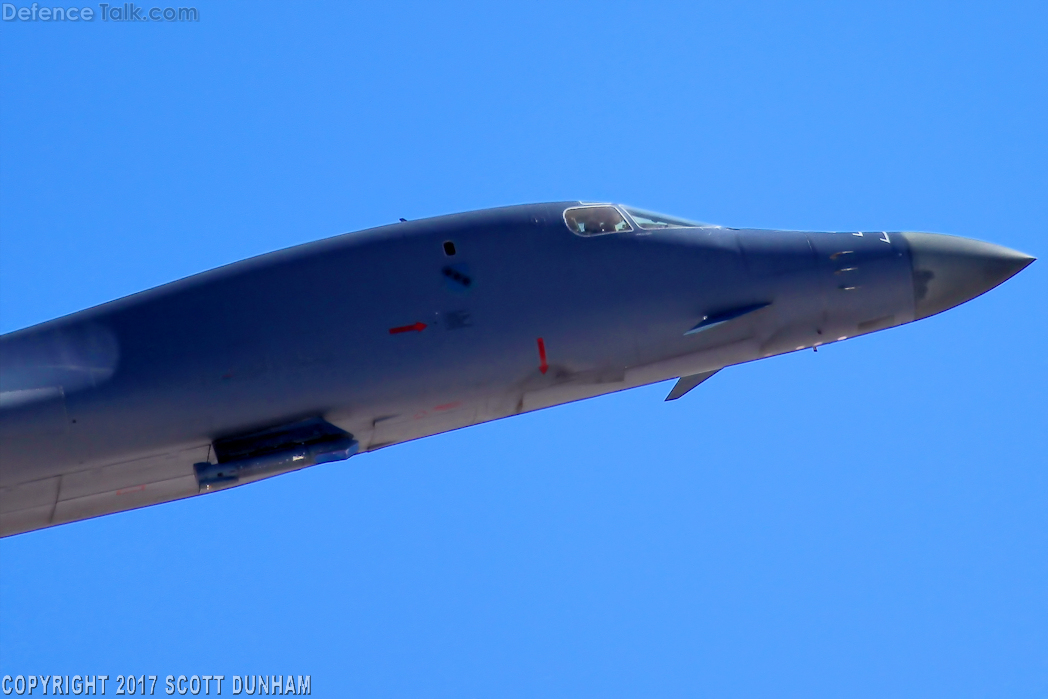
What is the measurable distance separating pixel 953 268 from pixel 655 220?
4.63 metres

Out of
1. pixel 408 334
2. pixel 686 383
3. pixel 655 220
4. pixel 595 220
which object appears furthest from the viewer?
pixel 686 383

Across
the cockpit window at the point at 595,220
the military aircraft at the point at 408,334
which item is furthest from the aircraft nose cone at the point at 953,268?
the cockpit window at the point at 595,220

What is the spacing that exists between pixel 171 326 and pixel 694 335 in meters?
7.48

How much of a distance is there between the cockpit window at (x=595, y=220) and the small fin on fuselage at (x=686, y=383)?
2.58 meters

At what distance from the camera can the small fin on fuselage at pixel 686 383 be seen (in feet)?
67.9

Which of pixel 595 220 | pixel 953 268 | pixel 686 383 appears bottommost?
pixel 686 383

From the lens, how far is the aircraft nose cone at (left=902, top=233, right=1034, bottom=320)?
2020 centimetres

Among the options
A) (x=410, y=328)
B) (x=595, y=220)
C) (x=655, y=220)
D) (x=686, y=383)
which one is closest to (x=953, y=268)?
Answer: (x=686, y=383)

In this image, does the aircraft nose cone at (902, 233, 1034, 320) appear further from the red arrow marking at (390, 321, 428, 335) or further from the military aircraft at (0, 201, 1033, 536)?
the red arrow marking at (390, 321, 428, 335)

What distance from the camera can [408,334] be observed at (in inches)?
732

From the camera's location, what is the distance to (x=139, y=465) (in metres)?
18.3

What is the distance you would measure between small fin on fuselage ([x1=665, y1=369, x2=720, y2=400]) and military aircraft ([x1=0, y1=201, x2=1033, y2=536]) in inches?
14.2

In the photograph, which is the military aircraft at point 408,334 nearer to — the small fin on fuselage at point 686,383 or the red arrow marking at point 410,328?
the red arrow marking at point 410,328

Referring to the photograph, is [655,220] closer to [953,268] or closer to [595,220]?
[595,220]
